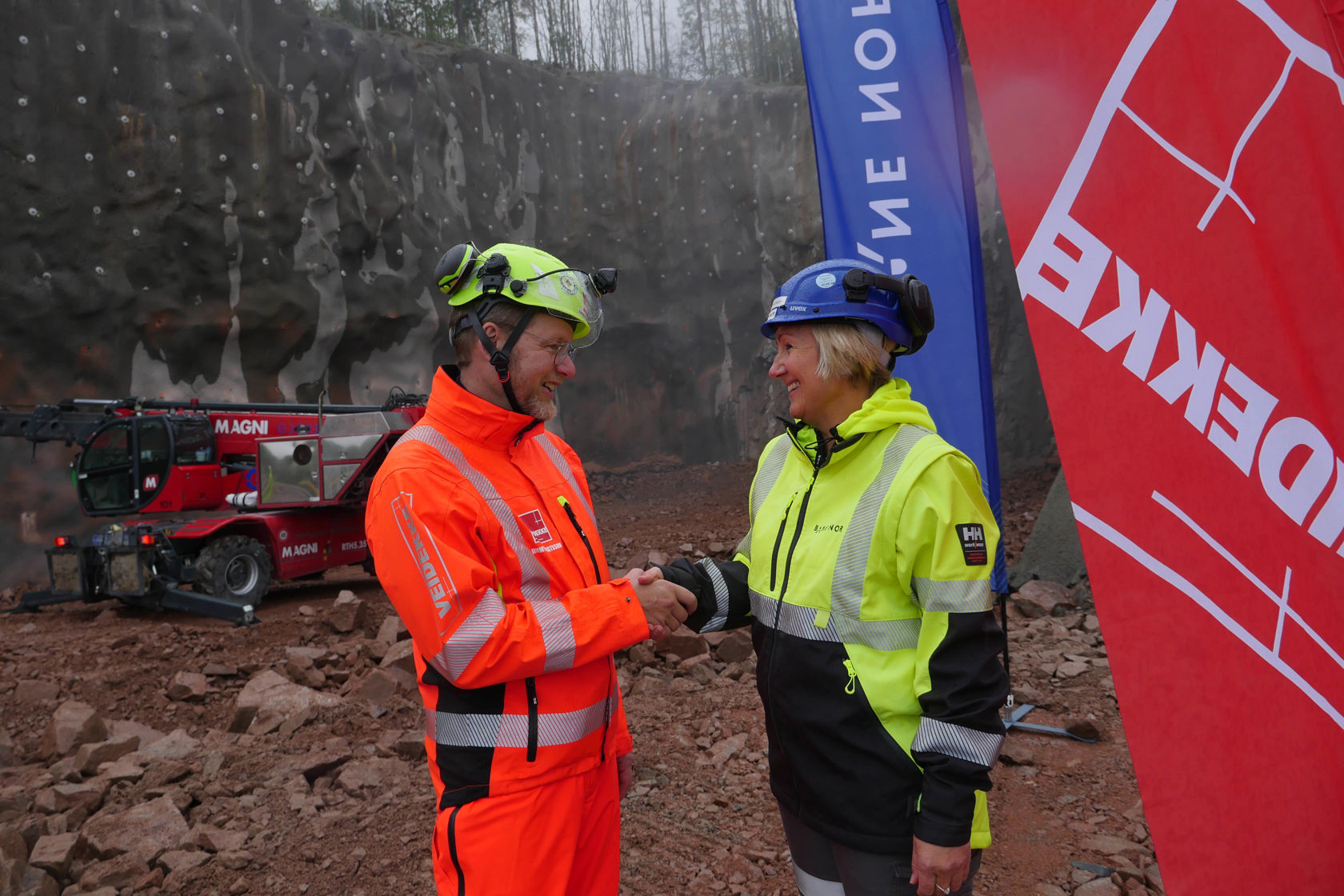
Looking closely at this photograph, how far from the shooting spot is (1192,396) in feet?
5.28

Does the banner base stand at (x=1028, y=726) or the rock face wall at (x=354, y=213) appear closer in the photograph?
the banner base stand at (x=1028, y=726)

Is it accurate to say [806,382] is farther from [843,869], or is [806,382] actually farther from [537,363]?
[843,869]

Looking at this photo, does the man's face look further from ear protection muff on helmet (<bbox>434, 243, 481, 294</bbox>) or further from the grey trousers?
the grey trousers

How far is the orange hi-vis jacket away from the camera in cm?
198

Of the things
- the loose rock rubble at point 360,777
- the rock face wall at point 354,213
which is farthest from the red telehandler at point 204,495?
the rock face wall at point 354,213

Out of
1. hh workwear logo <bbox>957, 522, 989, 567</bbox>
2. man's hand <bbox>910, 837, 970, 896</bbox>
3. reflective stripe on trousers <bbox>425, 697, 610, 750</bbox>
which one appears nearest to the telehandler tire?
reflective stripe on trousers <bbox>425, 697, 610, 750</bbox>

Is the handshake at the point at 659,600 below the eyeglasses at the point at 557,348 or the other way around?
below

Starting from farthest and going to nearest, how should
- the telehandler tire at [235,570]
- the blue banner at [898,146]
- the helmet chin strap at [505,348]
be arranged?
the telehandler tire at [235,570], the blue banner at [898,146], the helmet chin strap at [505,348]

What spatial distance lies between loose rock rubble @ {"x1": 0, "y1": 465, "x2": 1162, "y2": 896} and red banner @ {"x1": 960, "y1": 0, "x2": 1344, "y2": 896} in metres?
2.19

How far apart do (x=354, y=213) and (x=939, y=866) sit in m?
16.3

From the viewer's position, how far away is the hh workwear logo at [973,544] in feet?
6.10

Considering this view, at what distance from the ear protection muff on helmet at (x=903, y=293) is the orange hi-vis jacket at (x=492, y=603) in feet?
3.00

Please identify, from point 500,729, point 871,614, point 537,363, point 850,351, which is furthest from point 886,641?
point 537,363

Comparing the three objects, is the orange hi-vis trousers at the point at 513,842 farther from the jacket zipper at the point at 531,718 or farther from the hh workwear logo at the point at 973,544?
the hh workwear logo at the point at 973,544
